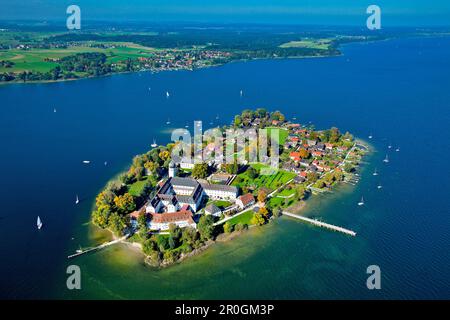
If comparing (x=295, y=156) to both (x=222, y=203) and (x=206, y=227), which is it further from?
(x=206, y=227)

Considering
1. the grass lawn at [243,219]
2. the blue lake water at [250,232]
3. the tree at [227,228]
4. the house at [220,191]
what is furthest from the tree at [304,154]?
the tree at [227,228]

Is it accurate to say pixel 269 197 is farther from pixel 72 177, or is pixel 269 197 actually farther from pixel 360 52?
pixel 360 52

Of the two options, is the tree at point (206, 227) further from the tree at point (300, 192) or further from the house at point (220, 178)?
the tree at point (300, 192)

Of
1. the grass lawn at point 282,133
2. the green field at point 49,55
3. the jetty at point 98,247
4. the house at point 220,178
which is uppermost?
the green field at point 49,55

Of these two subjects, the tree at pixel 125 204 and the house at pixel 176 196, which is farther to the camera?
the house at pixel 176 196

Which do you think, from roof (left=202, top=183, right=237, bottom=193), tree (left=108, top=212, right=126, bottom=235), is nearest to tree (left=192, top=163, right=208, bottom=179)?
roof (left=202, top=183, right=237, bottom=193)

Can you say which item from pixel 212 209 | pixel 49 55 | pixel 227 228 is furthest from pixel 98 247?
pixel 49 55

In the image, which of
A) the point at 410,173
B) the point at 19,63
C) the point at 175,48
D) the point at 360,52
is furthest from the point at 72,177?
the point at 360,52

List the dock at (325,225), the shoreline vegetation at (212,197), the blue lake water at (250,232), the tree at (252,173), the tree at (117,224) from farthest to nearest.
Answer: the tree at (252,173), the dock at (325,225), the tree at (117,224), the shoreline vegetation at (212,197), the blue lake water at (250,232)

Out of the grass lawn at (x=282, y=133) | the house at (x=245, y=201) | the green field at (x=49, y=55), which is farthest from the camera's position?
the green field at (x=49, y=55)
